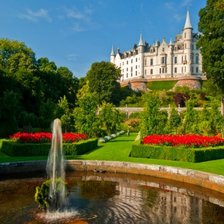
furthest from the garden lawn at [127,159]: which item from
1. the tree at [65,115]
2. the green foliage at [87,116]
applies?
the tree at [65,115]

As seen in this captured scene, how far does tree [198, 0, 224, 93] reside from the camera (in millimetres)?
31688

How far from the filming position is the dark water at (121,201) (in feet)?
32.6

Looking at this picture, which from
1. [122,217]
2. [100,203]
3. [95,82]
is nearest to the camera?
[122,217]

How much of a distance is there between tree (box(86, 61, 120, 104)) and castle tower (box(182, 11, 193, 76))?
30.5 meters

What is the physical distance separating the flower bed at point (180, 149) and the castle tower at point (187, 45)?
79276mm

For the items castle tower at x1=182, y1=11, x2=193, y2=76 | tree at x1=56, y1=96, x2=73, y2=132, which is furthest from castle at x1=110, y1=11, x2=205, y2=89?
tree at x1=56, y1=96, x2=73, y2=132

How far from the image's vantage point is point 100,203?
11500mm

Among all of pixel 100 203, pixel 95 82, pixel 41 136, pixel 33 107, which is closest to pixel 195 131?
pixel 41 136

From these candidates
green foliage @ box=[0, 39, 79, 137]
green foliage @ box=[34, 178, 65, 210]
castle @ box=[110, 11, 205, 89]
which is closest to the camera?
green foliage @ box=[34, 178, 65, 210]

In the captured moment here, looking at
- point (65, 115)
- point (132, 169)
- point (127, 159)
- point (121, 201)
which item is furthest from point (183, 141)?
point (65, 115)

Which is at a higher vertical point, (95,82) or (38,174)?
(95,82)

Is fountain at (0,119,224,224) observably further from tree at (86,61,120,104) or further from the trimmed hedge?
tree at (86,61,120,104)

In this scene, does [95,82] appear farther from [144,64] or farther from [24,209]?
[24,209]

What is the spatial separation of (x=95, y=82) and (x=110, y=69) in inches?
194
